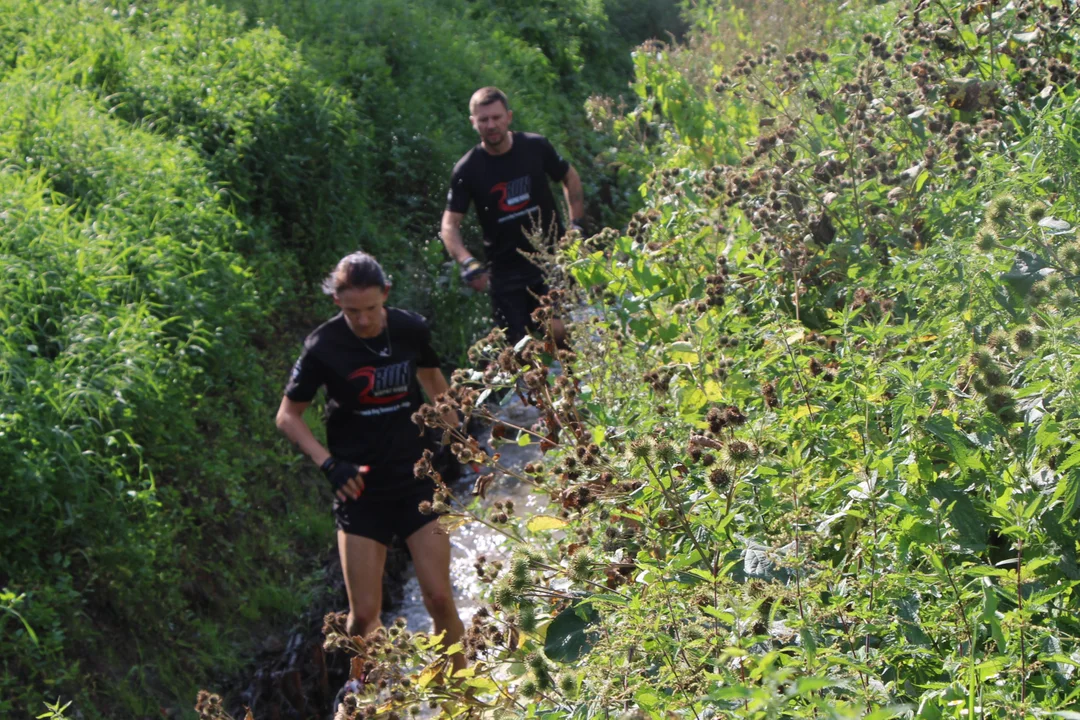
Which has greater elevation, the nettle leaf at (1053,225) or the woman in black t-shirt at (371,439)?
the nettle leaf at (1053,225)

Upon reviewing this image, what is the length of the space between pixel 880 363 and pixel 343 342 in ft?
10.2

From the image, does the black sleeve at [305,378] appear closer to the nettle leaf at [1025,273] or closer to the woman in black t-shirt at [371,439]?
the woman in black t-shirt at [371,439]

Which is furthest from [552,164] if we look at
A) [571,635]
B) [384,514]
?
[571,635]

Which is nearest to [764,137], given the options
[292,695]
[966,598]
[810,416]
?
[810,416]

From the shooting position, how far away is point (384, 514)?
17.3ft

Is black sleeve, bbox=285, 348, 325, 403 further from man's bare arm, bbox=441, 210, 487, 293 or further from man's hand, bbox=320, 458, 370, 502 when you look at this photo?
man's bare arm, bbox=441, 210, 487, 293

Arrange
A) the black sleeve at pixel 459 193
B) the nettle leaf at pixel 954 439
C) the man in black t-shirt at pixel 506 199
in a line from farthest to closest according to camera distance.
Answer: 1. the black sleeve at pixel 459 193
2. the man in black t-shirt at pixel 506 199
3. the nettle leaf at pixel 954 439

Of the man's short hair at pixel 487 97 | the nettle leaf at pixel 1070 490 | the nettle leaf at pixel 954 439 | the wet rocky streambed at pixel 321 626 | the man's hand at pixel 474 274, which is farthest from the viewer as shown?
the man's short hair at pixel 487 97

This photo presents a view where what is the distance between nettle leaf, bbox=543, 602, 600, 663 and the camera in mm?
2377

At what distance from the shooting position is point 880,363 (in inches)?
104

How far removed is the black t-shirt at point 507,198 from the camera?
7.07m

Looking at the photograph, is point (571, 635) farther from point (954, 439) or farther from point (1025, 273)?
point (1025, 273)

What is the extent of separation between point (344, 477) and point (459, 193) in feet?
8.75

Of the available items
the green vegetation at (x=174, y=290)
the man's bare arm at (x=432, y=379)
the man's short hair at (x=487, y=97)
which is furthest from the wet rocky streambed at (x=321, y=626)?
the man's short hair at (x=487, y=97)
